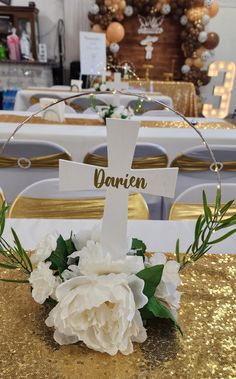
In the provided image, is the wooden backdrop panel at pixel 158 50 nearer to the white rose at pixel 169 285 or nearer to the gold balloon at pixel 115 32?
the gold balloon at pixel 115 32

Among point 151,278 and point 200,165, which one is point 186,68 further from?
point 151,278

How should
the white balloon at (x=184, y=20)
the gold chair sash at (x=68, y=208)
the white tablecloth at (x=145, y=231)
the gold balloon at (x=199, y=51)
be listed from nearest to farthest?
the white tablecloth at (x=145, y=231), the gold chair sash at (x=68, y=208), the white balloon at (x=184, y=20), the gold balloon at (x=199, y=51)

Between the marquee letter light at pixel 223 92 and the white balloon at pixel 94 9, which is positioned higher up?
the white balloon at pixel 94 9

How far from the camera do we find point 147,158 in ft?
5.42

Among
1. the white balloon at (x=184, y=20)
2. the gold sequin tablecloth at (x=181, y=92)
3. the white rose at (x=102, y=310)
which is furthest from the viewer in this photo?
the white balloon at (x=184, y=20)

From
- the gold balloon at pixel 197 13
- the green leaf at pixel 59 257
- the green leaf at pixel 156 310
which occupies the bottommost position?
the green leaf at pixel 156 310

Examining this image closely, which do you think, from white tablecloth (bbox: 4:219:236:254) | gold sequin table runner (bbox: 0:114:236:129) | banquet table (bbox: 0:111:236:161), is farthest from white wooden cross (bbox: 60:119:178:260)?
gold sequin table runner (bbox: 0:114:236:129)

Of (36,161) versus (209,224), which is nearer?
(209,224)

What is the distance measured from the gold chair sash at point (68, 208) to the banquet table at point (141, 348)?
513mm

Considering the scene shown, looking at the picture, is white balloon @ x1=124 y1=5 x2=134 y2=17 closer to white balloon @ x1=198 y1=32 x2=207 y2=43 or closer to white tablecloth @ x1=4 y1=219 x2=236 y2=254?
white balloon @ x1=198 y1=32 x2=207 y2=43

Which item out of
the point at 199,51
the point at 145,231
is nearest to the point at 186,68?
the point at 199,51

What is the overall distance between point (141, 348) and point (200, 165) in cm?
123

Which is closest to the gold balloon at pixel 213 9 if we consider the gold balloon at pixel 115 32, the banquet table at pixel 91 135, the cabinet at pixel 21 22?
the gold balloon at pixel 115 32

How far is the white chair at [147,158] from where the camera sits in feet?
5.30
